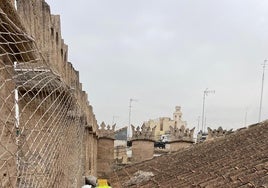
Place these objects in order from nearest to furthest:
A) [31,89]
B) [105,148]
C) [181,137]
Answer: [31,89] → [105,148] → [181,137]

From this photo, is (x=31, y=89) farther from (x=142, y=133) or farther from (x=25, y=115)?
(x=142, y=133)

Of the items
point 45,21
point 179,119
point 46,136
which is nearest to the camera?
point 45,21

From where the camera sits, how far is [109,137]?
14.3 metres

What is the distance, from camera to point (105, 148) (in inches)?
567

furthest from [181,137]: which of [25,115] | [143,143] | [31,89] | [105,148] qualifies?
[31,89]

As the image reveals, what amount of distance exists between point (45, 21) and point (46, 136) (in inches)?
36.5

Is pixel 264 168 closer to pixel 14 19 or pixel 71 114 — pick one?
pixel 71 114

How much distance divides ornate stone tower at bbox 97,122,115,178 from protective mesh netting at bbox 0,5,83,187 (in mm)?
A: 10792

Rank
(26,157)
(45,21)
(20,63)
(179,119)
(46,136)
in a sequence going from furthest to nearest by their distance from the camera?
(179,119) < (46,136) < (45,21) < (26,157) < (20,63)

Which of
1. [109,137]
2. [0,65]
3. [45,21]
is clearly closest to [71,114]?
[45,21]

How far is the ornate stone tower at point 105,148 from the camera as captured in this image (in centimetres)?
1417

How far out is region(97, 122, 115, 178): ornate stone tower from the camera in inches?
558

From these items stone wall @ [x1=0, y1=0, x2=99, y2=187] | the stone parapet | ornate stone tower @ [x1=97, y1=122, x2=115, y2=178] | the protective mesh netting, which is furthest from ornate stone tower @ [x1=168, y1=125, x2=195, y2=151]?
the protective mesh netting

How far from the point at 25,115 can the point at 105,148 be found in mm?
12069
